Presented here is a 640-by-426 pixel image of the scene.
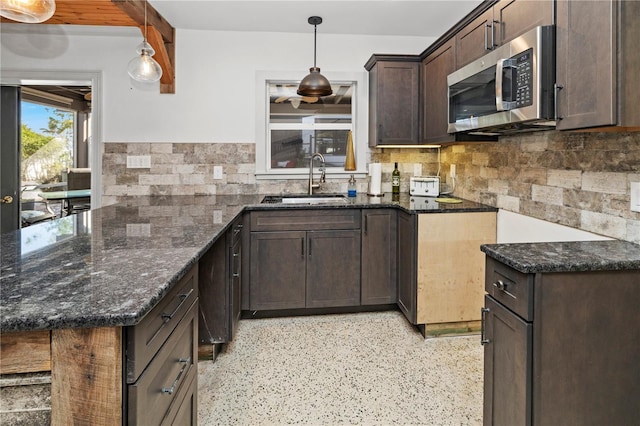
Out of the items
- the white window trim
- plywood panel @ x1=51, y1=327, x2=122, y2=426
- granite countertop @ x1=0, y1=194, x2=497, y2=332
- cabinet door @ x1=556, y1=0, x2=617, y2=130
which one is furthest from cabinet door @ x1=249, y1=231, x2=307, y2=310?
plywood panel @ x1=51, y1=327, x2=122, y2=426

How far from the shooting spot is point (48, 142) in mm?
5328

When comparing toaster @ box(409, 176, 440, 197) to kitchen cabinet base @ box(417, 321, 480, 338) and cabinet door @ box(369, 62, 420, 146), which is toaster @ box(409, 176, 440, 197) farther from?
kitchen cabinet base @ box(417, 321, 480, 338)

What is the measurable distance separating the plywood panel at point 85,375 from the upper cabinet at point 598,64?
1730 millimetres

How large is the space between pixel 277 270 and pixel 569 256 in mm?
2062

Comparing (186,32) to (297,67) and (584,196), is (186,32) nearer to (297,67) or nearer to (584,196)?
(297,67)

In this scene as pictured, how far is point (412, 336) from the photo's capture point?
283cm

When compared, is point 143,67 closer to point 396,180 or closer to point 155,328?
point 155,328

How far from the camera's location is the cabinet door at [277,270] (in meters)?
3.05

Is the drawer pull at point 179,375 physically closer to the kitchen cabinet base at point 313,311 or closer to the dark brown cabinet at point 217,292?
the dark brown cabinet at point 217,292

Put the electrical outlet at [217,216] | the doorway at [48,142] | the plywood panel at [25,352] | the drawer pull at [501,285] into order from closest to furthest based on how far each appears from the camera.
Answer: the plywood panel at [25,352]
the drawer pull at [501,285]
the electrical outlet at [217,216]
the doorway at [48,142]

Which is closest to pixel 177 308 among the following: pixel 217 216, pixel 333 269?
pixel 217 216

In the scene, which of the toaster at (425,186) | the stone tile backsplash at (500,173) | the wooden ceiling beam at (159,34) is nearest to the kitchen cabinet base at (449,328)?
the stone tile backsplash at (500,173)

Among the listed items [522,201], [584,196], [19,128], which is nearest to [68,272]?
[584,196]

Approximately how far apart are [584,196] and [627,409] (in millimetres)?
1019
